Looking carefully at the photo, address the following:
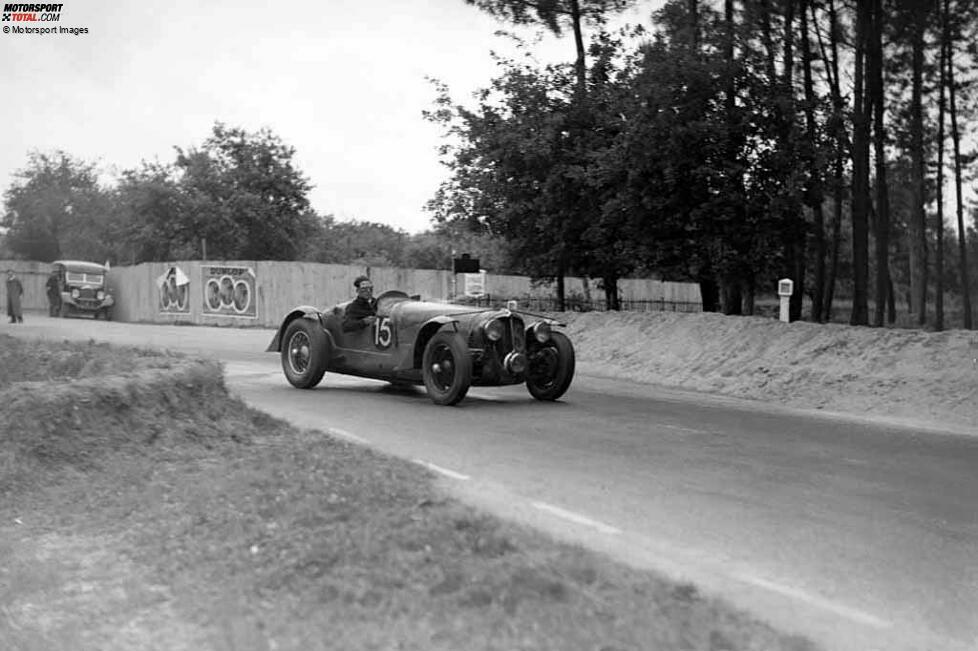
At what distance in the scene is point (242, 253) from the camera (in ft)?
159

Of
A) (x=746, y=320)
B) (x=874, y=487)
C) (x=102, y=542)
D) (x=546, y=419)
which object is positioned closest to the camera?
(x=102, y=542)

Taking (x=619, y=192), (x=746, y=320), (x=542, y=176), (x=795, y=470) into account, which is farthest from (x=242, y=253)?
(x=795, y=470)

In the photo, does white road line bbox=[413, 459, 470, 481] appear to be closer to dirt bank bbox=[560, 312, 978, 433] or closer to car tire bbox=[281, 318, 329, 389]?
car tire bbox=[281, 318, 329, 389]

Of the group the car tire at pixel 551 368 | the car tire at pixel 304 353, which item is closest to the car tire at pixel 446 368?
the car tire at pixel 551 368

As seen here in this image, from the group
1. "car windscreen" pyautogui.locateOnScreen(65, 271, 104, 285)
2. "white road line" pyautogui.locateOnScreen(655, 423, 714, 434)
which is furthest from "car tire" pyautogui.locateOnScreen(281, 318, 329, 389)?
"car windscreen" pyautogui.locateOnScreen(65, 271, 104, 285)

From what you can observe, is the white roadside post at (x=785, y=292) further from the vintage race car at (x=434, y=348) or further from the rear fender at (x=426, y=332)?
the rear fender at (x=426, y=332)

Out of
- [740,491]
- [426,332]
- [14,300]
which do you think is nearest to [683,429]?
[740,491]

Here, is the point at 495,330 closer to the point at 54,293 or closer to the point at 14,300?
the point at 14,300

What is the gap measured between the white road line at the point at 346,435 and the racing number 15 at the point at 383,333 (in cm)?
310

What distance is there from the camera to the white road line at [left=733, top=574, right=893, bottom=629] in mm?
4340

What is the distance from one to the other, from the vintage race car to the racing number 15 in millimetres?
13

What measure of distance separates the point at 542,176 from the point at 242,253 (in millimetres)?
28391

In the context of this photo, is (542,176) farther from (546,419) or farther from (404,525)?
(404,525)

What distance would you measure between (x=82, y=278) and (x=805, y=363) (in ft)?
107
